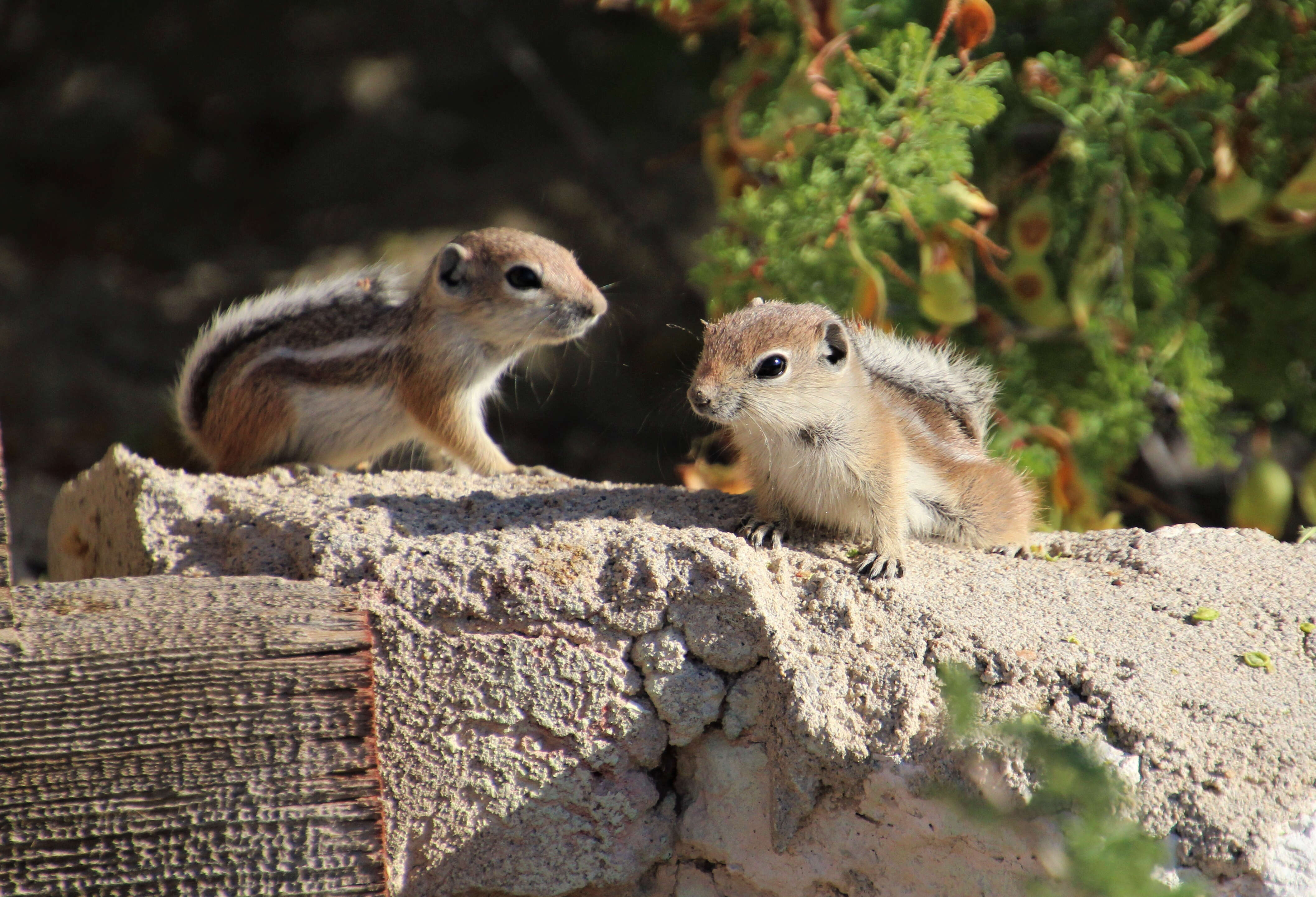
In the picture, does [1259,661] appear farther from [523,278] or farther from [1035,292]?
[523,278]

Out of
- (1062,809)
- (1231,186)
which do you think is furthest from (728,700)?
(1231,186)

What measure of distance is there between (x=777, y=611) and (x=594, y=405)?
439 cm

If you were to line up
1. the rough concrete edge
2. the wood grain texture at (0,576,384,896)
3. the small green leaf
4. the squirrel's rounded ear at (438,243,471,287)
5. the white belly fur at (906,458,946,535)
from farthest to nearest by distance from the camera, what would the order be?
the squirrel's rounded ear at (438,243,471,287) → the white belly fur at (906,458,946,535) → the rough concrete edge → the small green leaf → the wood grain texture at (0,576,384,896)

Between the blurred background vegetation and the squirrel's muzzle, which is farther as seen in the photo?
the blurred background vegetation

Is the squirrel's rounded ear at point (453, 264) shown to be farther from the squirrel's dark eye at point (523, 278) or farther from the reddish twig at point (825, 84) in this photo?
the reddish twig at point (825, 84)

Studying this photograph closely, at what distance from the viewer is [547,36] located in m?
6.30

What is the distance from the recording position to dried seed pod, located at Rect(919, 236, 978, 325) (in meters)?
3.25

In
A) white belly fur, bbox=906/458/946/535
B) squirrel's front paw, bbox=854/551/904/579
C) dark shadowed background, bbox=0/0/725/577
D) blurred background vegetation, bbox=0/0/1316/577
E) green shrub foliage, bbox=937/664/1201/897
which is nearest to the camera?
green shrub foliage, bbox=937/664/1201/897

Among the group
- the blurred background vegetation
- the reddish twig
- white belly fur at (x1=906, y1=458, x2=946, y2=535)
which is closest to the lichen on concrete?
white belly fur at (x1=906, y1=458, x2=946, y2=535)

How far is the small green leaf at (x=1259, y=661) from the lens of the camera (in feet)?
6.83

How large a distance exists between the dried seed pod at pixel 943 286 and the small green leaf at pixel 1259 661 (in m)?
1.41

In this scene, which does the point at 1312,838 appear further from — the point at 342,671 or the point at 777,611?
the point at 342,671

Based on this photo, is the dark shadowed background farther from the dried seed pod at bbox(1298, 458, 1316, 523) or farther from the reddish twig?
the dried seed pod at bbox(1298, 458, 1316, 523)

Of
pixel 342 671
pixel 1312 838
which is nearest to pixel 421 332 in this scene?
pixel 342 671
